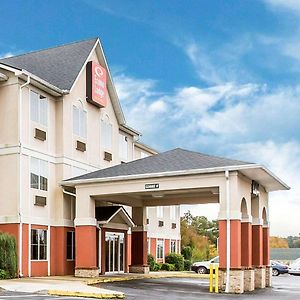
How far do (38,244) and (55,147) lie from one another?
16.4ft

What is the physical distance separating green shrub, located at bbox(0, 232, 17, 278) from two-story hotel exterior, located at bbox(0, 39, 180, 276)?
2.63 feet

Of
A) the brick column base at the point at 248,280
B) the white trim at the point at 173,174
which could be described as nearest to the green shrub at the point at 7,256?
the white trim at the point at 173,174

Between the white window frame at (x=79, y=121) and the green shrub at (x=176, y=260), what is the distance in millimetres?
17137

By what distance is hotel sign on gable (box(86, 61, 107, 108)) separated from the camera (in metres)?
34.0

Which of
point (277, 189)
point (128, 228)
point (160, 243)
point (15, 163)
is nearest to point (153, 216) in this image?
point (160, 243)

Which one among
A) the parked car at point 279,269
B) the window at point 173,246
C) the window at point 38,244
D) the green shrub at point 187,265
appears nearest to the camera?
the window at point 38,244

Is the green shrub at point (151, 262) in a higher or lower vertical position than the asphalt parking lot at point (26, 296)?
lower

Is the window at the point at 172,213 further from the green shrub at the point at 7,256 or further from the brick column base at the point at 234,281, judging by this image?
the brick column base at the point at 234,281

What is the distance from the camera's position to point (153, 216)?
46562 millimetres

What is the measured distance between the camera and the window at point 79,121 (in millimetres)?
32844

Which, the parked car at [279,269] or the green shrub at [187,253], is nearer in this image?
the parked car at [279,269]

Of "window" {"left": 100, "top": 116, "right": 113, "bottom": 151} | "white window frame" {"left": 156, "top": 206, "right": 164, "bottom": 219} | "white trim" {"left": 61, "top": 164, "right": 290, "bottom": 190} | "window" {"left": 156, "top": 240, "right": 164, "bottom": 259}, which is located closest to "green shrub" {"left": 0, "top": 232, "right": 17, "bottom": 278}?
"white trim" {"left": 61, "top": 164, "right": 290, "bottom": 190}

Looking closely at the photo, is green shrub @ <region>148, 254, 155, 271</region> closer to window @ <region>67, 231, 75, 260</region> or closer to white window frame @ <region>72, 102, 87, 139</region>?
window @ <region>67, 231, 75, 260</region>

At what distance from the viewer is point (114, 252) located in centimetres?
3534
